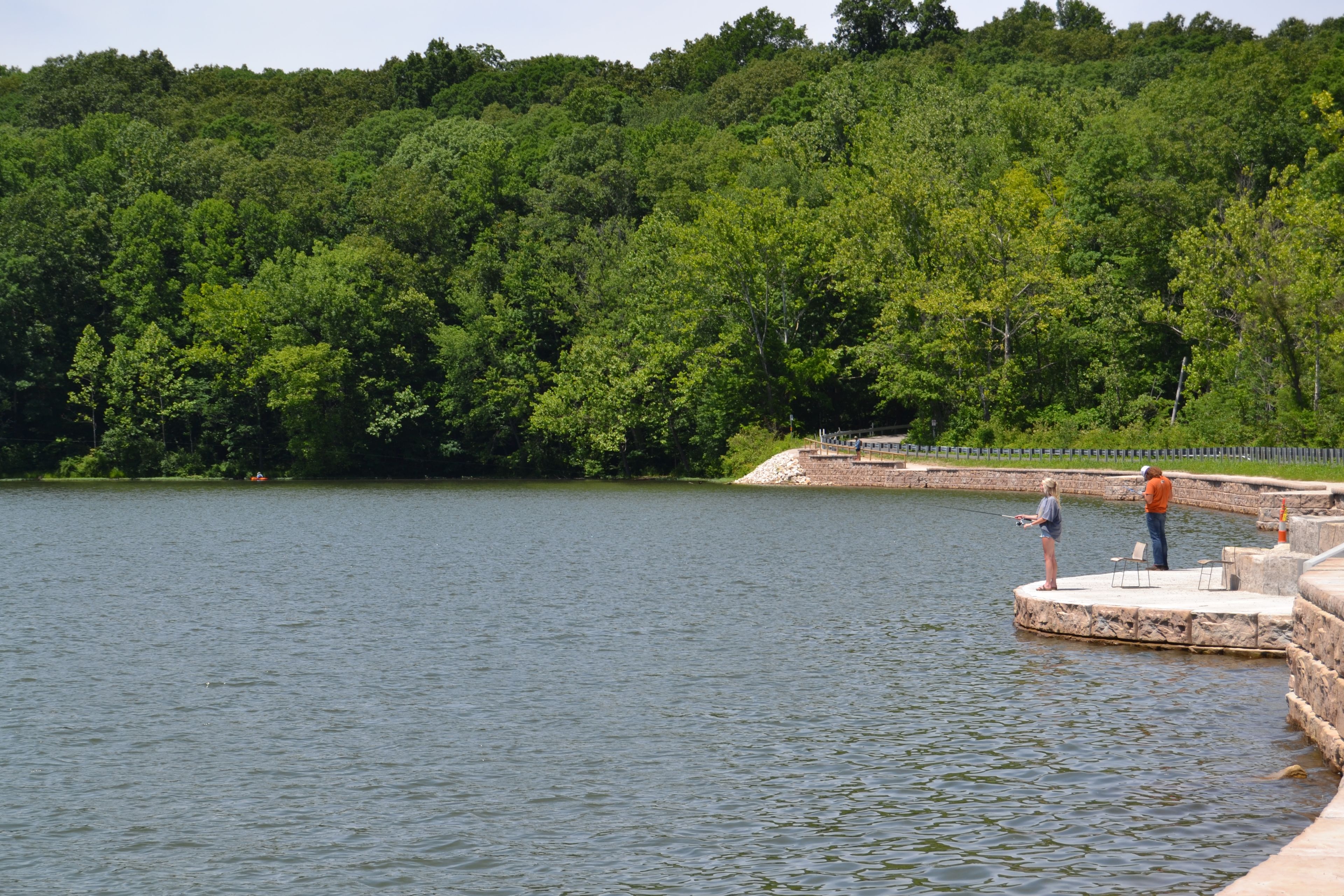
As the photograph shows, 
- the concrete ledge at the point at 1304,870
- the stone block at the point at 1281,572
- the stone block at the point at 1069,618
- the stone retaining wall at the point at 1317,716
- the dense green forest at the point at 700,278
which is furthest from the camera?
the dense green forest at the point at 700,278

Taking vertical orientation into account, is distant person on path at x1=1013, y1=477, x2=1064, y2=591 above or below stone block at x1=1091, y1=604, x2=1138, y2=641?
above

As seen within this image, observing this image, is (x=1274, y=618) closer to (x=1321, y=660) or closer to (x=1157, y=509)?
(x=1157, y=509)

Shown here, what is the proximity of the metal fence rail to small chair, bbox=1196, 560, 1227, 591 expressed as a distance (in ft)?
93.0

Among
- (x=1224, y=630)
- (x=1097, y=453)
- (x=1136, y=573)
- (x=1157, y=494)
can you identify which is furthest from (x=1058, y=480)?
(x=1224, y=630)

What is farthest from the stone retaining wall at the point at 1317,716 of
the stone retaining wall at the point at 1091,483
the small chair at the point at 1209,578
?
the stone retaining wall at the point at 1091,483

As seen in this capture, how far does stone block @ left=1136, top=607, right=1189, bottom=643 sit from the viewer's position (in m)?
19.5

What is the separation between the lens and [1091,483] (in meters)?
57.4

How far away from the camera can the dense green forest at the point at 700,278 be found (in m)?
71.8

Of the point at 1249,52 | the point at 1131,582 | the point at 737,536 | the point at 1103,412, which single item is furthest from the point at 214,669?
the point at 1249,52

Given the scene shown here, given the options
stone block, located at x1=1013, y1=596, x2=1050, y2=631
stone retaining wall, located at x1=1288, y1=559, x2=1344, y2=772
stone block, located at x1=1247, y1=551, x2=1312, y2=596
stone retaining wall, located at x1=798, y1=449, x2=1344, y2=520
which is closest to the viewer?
stone retaining wall, located at x1=1288, y1=559, x2=1344, y2=772

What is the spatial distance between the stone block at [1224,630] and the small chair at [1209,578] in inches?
80.3

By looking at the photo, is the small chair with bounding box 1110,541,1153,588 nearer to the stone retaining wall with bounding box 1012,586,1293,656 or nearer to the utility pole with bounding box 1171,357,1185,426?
the stone retaining wall with bounding box 1012,586,1293,656

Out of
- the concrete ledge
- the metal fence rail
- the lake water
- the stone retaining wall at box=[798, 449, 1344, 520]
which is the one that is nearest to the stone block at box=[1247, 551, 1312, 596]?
the lake water

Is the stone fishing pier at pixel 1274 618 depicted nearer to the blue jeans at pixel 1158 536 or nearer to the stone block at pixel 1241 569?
the stone block at pixel 1241 569
